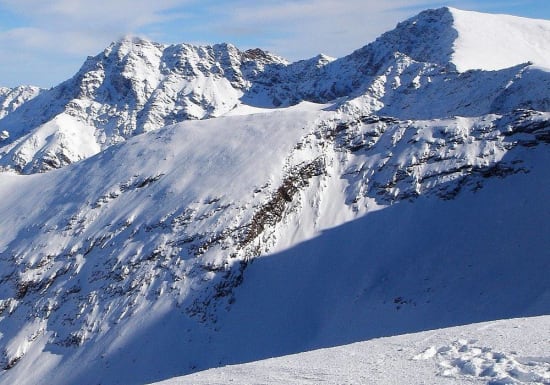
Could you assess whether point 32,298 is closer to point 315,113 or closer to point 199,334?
point 199,334

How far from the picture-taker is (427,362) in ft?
42.1

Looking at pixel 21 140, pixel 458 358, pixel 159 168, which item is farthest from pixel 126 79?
pixel 458 358

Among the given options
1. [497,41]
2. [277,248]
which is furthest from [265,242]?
[497,41]

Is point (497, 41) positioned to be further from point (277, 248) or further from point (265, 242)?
point (265, 242)

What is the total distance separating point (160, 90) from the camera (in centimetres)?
19412

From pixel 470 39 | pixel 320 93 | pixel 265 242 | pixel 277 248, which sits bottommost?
pixel 277 248

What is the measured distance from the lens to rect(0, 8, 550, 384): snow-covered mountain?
124ft

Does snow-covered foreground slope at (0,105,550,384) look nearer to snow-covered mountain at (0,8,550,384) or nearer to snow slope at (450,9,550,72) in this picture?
snow-covered mountain at (0,8,550,384)

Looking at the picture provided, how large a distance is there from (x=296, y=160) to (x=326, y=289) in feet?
44.1

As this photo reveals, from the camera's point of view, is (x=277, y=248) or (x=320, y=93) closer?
(x=277, y=248)

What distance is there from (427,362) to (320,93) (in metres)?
159

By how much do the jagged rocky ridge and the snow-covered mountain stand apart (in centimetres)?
2978

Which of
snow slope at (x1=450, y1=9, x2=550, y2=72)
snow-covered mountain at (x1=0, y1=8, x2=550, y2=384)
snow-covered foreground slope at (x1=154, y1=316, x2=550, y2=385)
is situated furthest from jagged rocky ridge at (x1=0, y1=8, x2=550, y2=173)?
snow-covered foreground slope at (x1=154, y1=316, x2=550, y2=385)

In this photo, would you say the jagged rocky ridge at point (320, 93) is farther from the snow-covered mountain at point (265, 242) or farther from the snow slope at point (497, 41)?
the snow-covered mountain at point (265, 242)
